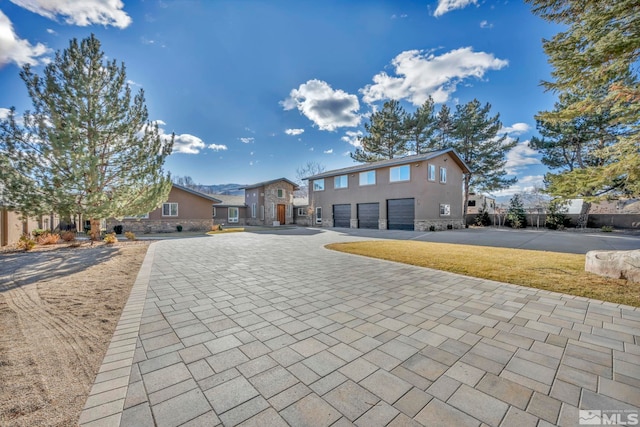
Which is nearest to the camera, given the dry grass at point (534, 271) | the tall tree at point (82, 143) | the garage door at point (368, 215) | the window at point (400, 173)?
the dry grass at point (534, 271)

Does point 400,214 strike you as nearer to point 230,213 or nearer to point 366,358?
point 366,358

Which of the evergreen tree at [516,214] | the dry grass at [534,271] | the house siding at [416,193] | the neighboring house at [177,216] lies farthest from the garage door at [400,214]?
the neighboring house at [177,216]

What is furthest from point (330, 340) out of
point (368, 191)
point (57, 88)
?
point (368, 191)

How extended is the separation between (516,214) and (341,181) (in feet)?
48.7

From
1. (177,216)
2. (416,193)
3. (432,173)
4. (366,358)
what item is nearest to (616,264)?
(366,358)

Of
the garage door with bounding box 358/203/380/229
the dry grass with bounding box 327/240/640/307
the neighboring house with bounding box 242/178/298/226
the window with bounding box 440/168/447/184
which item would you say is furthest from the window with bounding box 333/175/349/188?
the dry grass with bounding box 327/240/640/307

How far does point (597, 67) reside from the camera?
4.71 metres

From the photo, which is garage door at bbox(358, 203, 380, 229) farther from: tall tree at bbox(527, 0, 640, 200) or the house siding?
tall tree at bbox(527, 0, 640, 200)

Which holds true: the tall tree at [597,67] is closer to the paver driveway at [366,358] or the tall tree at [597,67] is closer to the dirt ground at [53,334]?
the paver driveway at [366,358]

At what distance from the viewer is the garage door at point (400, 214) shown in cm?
1763

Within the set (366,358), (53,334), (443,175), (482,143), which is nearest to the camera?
(366,358)

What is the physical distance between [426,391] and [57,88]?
1336cm

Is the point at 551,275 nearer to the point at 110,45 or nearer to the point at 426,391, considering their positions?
the point at 426,391

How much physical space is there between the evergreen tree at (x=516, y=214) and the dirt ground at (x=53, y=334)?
25.4 metres
